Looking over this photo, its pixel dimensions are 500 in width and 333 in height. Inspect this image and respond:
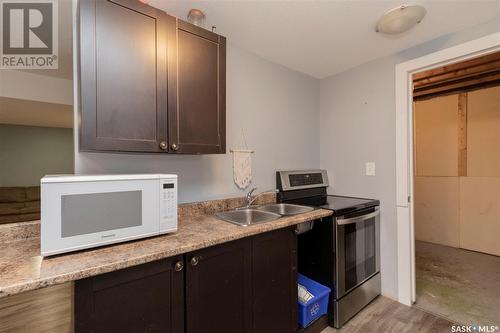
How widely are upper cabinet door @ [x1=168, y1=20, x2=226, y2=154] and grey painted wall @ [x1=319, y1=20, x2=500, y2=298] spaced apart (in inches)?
60.5

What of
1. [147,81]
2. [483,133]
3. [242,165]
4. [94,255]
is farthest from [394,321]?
[483,133]

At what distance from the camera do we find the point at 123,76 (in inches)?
45.7

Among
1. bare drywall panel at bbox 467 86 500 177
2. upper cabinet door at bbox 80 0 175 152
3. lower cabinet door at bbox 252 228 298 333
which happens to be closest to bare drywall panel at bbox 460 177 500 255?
bare drywall panel at bbox 467 86 500 177

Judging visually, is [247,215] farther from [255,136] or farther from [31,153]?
[31,153]

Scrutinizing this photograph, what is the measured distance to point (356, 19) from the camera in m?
1.62

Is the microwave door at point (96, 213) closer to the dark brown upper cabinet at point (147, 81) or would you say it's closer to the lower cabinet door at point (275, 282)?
the dark brown upper cabinet at point (147, 81)

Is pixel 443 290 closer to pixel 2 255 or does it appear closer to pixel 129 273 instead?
pixel 129 273

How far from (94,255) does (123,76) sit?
847mm

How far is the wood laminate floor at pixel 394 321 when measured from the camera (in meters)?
1.71

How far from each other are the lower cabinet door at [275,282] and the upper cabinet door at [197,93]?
678 millimetres

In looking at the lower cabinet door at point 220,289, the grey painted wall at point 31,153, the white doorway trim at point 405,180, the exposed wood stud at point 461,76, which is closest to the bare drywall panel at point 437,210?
the exposed wood stud at point 461,76

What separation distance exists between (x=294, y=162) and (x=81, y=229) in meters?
1.93

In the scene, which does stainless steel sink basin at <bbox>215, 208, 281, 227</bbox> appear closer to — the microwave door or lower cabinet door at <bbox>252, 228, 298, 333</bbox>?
lower cabinet door at <bbox>252, 228, 298, 333</bbox>

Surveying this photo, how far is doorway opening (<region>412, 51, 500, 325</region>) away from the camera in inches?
102
